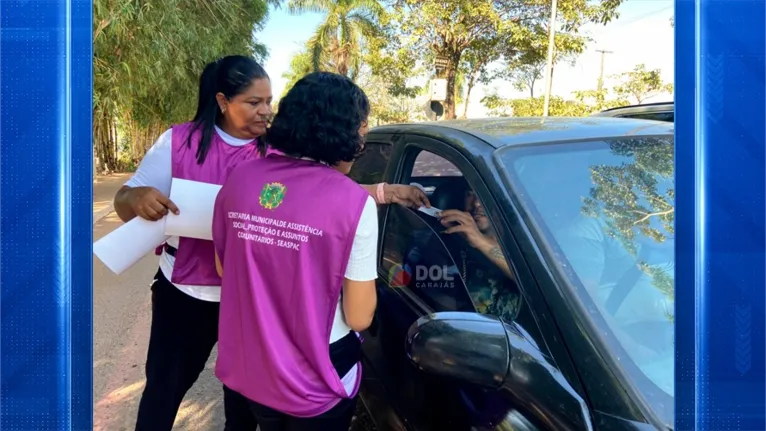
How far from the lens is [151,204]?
67.9 inches

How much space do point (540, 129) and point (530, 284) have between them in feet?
2.57

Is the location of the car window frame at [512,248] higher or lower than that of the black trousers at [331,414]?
higher

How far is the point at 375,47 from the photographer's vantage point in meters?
15.2

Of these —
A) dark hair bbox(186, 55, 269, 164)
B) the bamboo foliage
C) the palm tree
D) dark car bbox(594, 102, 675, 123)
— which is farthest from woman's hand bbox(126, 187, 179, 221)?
the palm tree

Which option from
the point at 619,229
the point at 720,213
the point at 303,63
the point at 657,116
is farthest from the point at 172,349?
the point at 303,63

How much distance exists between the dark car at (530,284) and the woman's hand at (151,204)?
0.84 m

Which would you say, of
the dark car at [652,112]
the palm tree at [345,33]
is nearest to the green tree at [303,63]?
the palm tree at [345,33]

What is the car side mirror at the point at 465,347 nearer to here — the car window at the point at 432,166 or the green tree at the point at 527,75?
the car window at the point at 432,166

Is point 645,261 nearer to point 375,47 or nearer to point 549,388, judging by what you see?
point 549,388

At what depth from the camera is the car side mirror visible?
1264 millimetres

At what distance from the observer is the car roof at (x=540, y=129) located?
1.92 metres

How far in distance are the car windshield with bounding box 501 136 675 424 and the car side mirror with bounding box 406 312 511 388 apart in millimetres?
264

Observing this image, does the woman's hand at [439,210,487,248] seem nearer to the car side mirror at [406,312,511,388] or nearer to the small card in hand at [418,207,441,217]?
the small card in hand at [418,207,441,217]

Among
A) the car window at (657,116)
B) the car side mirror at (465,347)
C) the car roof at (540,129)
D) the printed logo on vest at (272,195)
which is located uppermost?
the car window at (657,116)
